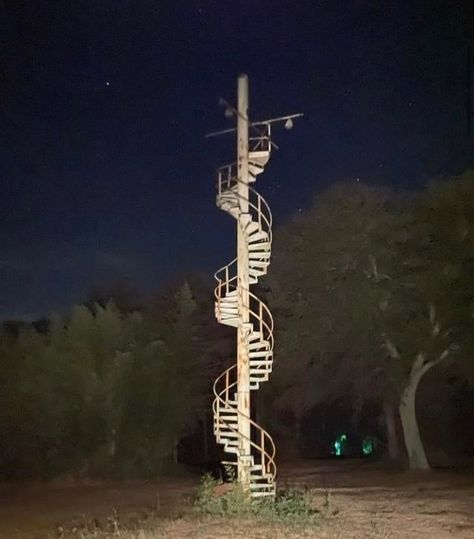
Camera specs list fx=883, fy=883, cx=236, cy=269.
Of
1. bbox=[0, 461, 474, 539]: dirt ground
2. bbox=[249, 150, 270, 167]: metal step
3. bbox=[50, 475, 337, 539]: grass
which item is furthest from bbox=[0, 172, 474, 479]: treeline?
bbox=[50, 475, 337, 539]: grass

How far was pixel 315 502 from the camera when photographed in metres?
15.3

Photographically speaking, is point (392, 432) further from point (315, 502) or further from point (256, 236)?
point (256, 236)

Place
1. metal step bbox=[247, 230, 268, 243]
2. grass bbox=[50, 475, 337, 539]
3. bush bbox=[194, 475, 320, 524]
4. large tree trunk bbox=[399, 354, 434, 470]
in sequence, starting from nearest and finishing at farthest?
grass bbox=[50, 475, 337, 539], bush bbox=[194, 475, 320, 524], metal step bbox=[247, 230, 268, 243], large tree trunk bbox=[399, 354, 434, 470]

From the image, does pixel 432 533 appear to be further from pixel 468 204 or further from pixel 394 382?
pixel 394 382

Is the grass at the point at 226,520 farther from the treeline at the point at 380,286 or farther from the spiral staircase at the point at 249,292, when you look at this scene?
the treeline at the point at 380,286

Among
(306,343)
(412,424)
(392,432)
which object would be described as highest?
(306,343)

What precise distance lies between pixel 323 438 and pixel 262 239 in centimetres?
3018

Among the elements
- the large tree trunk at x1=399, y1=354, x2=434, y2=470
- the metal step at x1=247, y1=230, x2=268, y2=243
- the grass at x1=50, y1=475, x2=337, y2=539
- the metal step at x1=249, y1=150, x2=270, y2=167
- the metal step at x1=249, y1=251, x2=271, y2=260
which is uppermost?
the metal step at x1=249, y1=150, x2=270, y2=167

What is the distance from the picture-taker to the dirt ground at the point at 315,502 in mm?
12094

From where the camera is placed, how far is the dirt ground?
39.7 ft

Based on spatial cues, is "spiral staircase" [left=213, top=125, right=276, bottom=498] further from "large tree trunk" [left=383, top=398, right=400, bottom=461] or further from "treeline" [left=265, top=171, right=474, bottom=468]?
"large tree trunk" [left=383, top=398, right=400, bottom=461]

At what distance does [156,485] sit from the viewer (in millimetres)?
22250

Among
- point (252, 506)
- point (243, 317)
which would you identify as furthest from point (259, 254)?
point (252, 506)

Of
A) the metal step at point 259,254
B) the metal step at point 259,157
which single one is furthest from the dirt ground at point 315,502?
the metal step at point 259,157
